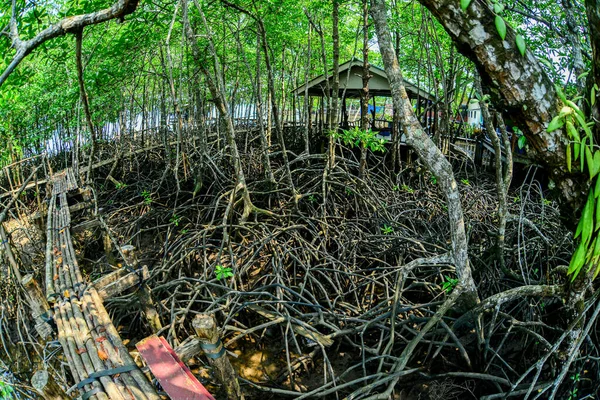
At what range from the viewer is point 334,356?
3.84 metres

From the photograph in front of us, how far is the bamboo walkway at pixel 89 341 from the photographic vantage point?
213 centimetres

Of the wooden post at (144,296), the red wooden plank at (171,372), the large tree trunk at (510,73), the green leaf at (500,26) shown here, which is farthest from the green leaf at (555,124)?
the wooden post at (144,296)

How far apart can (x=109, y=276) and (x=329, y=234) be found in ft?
8.61

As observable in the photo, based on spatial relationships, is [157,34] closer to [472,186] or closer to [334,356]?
[334,356]

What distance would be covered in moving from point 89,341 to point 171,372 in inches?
30.5

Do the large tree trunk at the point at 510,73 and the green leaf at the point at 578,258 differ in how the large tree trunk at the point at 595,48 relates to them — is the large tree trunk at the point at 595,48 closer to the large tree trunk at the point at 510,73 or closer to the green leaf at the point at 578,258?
the large tree trunk at the point at 510,73

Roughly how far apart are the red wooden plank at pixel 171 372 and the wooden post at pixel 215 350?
0.14 m

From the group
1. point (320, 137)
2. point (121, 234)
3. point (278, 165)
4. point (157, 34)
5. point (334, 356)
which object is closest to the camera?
point (334, 356)

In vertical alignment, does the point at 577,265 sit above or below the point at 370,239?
above

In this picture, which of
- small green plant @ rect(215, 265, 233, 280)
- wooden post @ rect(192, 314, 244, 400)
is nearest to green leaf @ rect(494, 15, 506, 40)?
wooden post @ rect(192, 314, 244, 400)

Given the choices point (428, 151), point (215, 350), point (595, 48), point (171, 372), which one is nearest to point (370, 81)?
point (428, 151)

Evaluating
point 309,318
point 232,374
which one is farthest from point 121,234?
point 232,374

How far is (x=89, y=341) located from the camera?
2545 millimetres

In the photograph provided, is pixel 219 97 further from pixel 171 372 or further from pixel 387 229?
pixel 171 372
